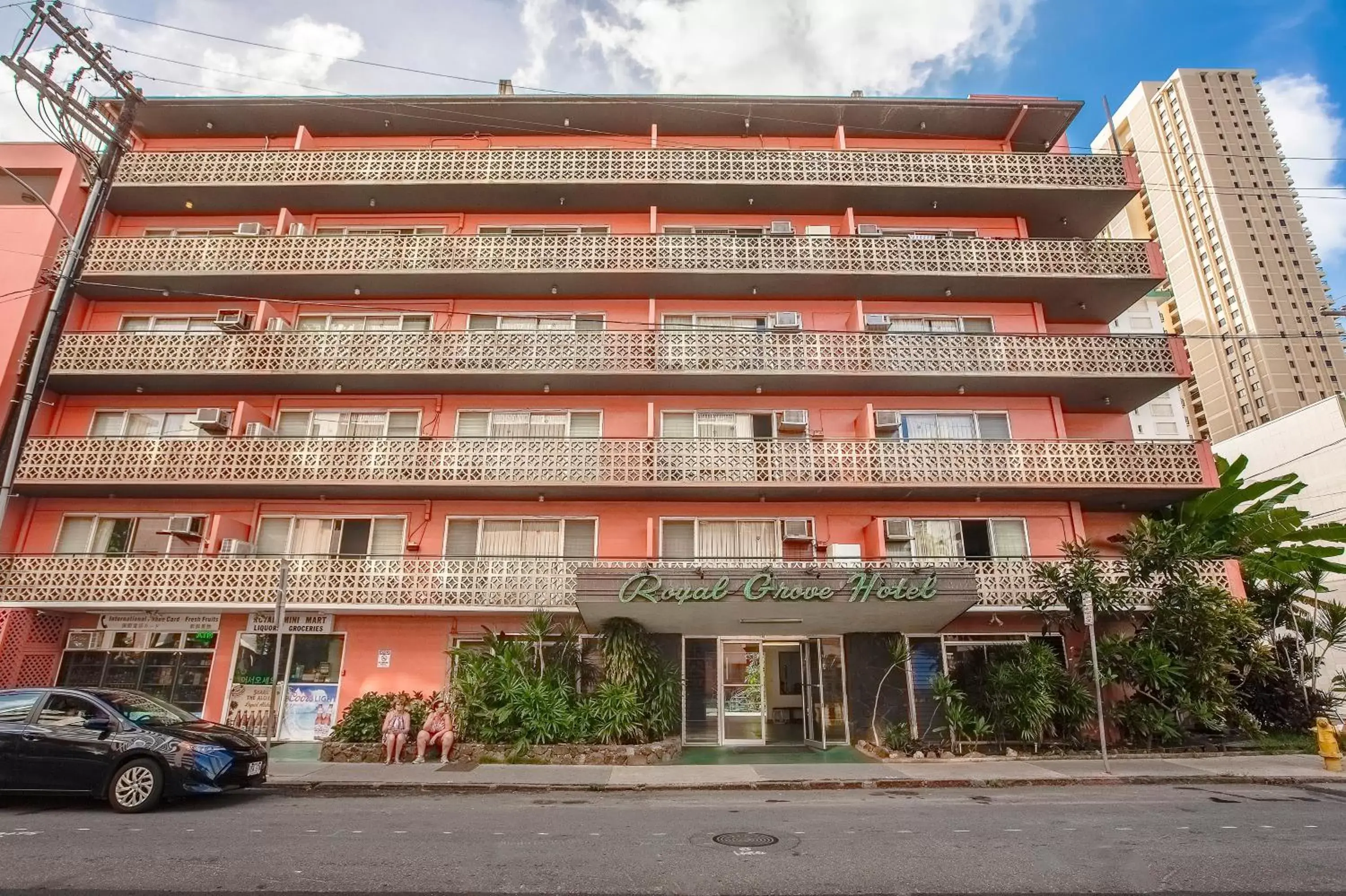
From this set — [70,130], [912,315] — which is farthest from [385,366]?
[912,315]

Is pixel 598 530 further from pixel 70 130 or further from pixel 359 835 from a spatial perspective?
pixel 70 130

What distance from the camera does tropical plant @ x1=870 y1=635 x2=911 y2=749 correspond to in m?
15.7

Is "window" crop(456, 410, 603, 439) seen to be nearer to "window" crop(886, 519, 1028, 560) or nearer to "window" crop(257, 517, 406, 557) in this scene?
"window" crop(257, 517, 406, 557)

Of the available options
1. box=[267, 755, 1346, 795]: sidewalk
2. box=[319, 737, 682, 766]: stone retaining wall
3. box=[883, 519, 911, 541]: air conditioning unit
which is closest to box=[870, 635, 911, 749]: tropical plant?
box=[267, 755, 1346, 795]: sidewalk

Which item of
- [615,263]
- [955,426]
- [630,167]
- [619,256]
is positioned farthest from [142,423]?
[955,426]

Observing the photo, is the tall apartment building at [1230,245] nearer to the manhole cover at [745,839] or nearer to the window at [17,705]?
the manhole cover at [745,839]

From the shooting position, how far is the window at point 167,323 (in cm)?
1928

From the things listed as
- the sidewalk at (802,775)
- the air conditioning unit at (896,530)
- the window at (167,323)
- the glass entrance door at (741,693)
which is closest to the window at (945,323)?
the air conditioning unit at (896,530)

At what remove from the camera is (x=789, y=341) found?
59.7 feet

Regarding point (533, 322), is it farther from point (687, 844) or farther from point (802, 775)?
point (687, 844)

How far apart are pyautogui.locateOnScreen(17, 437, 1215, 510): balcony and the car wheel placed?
846 cm

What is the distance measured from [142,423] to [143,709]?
11602 mm

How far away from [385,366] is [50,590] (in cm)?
916

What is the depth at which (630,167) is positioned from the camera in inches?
779
